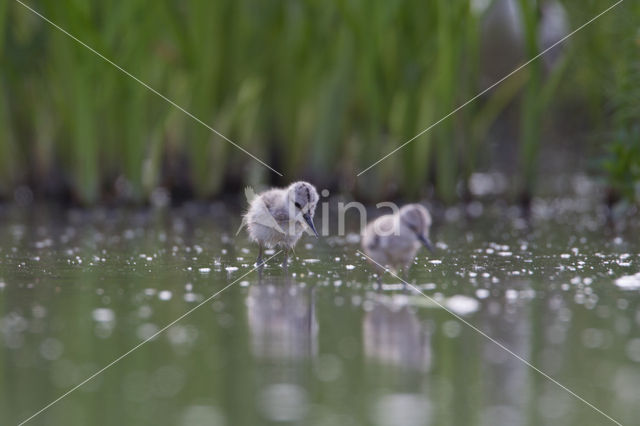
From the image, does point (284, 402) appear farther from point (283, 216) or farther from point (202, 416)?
point (283, 216)

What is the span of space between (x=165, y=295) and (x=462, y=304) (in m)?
1.44

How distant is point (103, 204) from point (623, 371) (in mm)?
6073

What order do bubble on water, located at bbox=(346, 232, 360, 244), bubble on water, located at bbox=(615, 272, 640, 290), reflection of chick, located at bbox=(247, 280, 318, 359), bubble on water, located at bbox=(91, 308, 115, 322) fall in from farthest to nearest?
bubble on water, located at bbox=(346, 232, 360, 244) < bubble on water, located at bbox=(615, 272, 640, 290) < bubble on water, located at bbox=(91, 308, 115, 322) < reflection of chick, located at bbox=(247, 280, 318, 359)

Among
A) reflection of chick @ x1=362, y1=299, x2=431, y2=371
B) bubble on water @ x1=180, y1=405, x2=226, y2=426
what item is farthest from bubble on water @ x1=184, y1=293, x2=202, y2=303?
bubble on water @ x1=180, y1=405, x2=226, y2=426

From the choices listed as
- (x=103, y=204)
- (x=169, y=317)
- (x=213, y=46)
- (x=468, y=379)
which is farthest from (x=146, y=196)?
(x=468, y=379)

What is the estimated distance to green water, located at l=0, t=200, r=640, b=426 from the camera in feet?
11.1

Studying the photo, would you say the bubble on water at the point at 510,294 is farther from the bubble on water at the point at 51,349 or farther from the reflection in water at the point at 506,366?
the bubble on water at the point at 51,349

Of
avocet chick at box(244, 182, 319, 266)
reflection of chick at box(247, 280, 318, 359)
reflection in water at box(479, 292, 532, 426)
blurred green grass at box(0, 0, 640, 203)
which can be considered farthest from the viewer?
blurred green grass at box(0, 0, 640, 203)

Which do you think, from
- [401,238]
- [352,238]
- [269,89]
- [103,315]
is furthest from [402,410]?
[269,89]

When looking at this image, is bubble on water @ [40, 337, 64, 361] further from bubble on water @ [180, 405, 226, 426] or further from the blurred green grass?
the blurred green grass

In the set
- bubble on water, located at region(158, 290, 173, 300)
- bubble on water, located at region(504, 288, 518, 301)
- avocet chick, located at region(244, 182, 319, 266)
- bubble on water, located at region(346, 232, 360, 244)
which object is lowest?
bubble on water, located at region(504, 288, 518, 301)

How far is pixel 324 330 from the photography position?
4.44 meters

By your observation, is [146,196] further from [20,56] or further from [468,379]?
[468,379]

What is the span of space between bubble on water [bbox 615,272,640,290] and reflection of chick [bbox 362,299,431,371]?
3.90ft
